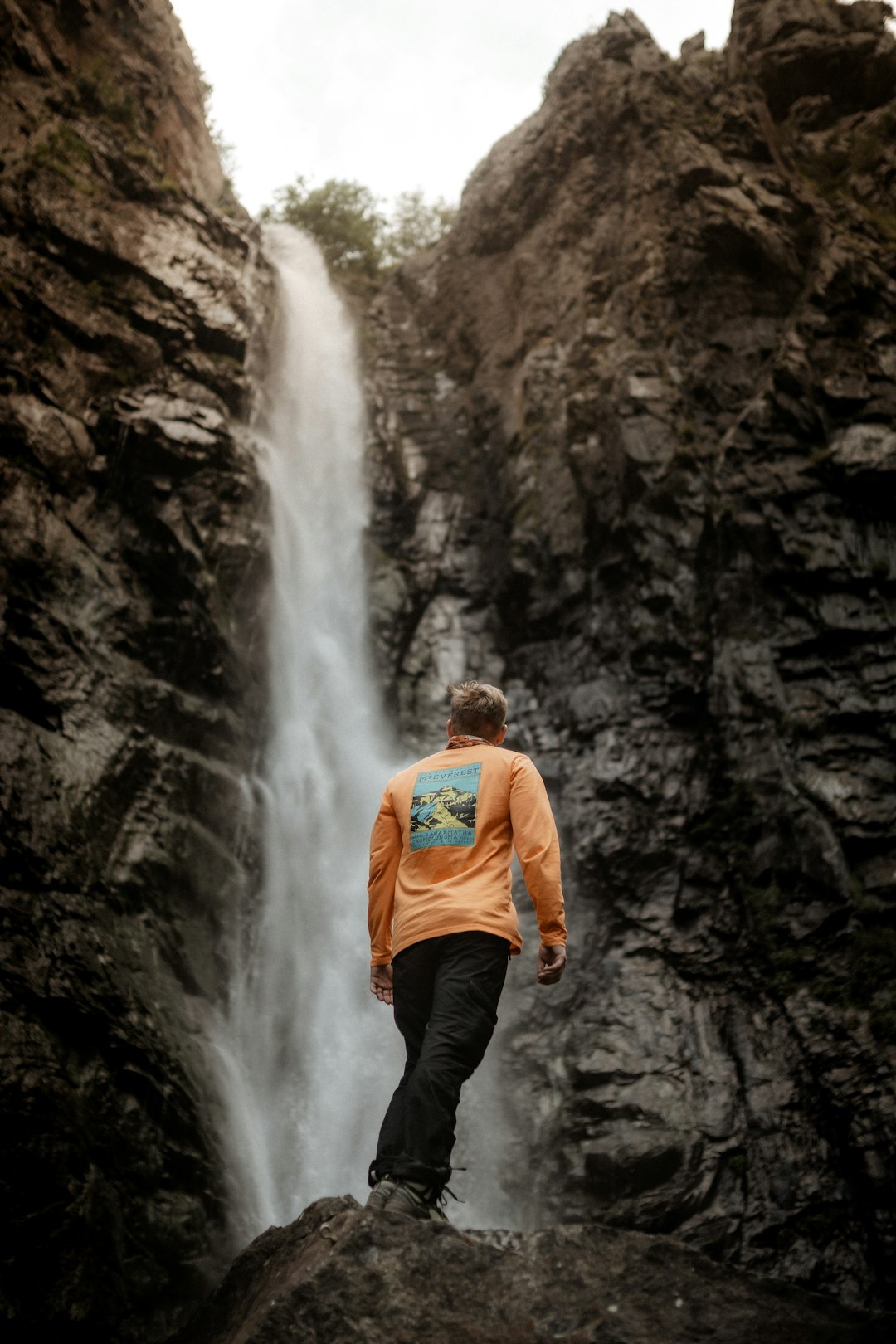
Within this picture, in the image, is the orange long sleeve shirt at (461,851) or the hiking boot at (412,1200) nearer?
the hiking boot at (412,1200)

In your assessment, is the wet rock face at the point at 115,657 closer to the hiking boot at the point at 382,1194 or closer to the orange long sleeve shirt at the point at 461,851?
the hiking boot at the point at 382,1194

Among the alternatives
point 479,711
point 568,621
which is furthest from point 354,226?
point 479,711

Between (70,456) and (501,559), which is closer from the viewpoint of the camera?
(70,456)

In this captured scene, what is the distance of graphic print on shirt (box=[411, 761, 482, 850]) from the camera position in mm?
4090

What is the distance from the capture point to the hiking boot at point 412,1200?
3496 mm

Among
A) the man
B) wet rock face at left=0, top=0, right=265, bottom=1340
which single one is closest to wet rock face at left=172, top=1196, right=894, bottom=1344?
the man

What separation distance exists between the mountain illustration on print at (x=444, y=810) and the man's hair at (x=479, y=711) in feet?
1.21

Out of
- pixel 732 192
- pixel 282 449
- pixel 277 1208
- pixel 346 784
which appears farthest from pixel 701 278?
pixel 277 1208

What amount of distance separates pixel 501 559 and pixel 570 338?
10.0ft

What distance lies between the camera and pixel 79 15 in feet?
35.9

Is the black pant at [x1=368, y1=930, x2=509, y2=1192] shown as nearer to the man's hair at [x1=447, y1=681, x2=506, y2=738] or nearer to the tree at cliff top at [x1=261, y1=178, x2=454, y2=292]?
the man's hair at [x1=447, y1=681, x2=506, y2=738]

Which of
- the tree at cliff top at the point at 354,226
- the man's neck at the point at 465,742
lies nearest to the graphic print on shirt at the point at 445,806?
the man's neck at the point at 465,742

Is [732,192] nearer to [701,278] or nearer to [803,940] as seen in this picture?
[701,278]

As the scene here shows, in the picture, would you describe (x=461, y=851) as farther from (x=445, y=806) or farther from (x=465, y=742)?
(x=465, y=742)
